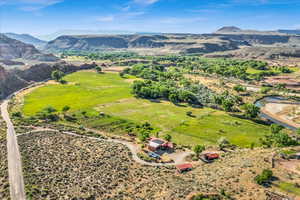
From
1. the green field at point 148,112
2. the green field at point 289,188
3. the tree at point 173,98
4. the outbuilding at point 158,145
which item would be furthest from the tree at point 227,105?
the green field at point 289,188

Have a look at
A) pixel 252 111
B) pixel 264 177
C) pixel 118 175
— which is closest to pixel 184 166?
pixel 118 175

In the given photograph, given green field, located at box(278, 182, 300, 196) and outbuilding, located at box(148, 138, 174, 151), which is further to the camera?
outbuilding, located at box(148, 138, 174, 151)

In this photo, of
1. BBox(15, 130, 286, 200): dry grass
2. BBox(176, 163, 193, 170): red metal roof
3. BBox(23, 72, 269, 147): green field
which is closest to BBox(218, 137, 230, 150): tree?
BBox(23, 72, 269, 147): green field

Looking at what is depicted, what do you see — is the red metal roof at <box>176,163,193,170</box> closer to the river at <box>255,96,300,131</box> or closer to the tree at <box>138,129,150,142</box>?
the tree at <box>138,129,150,142</box>

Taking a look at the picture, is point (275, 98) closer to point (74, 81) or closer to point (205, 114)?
point (205, 114)

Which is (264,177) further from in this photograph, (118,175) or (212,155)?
(118,175)

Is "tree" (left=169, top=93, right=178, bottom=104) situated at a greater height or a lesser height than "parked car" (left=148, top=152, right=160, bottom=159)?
greater
